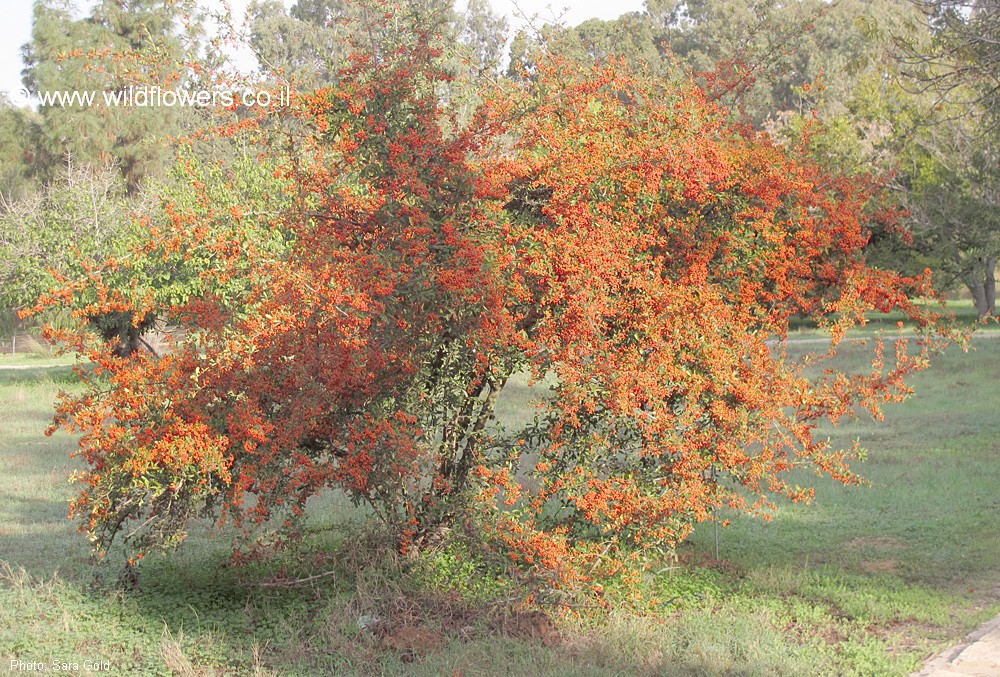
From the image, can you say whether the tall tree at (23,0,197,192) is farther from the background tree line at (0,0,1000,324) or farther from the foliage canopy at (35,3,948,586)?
the foliage canopy at (35,3,948,586)

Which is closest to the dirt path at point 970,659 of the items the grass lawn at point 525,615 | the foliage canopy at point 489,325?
the grass lawn at point 525,615

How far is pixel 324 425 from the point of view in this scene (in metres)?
6.96

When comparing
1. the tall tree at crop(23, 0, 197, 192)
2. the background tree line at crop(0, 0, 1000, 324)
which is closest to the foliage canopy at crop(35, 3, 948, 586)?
the background tree line at crop(0, 0, 1000, 324)

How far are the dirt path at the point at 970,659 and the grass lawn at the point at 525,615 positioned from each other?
144 mm

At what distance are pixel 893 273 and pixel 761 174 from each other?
1.27 meters

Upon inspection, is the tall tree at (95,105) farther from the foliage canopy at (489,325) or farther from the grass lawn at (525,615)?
the foliage canopy at (489,325)

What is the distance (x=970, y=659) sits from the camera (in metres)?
5.99

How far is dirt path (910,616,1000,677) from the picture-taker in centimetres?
580

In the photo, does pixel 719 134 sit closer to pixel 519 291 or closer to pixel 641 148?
pixel 641 148

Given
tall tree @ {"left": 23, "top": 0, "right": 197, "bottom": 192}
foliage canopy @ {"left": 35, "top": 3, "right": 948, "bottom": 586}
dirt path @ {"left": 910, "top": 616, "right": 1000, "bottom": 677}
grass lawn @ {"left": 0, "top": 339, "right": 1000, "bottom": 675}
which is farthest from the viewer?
tall tree @ {"left": 23, "top": 0, "right": 197, "bottom": 192}

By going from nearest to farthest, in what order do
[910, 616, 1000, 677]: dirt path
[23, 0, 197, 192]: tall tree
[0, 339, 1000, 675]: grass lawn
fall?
1. [910, 616, 1000, 677]: dirt path
2. [0, 339, 1000, 675]: grass lawn
3. [23, 0, 197, 192]: tall tree

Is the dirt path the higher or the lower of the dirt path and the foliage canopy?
the lower

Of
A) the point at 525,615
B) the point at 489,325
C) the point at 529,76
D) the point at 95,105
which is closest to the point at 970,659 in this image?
the point at 525,615

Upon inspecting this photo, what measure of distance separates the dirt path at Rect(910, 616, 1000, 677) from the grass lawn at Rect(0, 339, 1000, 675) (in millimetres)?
144
